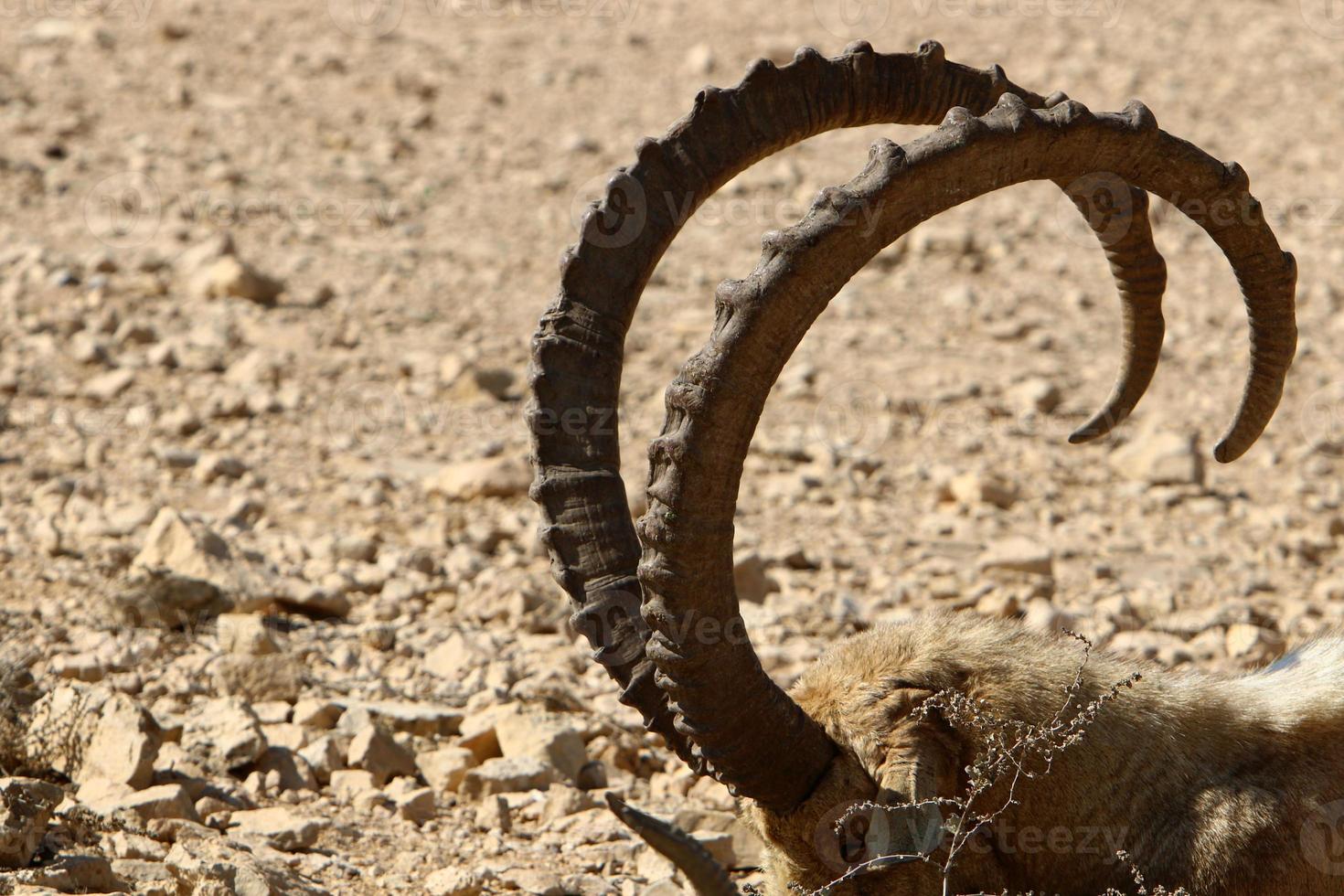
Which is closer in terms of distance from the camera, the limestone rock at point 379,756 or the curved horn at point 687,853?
the curved horn at point 687,853

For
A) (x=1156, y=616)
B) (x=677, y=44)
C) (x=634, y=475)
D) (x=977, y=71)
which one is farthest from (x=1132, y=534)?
(x=677, y=44)

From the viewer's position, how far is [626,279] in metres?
3.89

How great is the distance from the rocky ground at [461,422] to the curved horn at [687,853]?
1614 mm

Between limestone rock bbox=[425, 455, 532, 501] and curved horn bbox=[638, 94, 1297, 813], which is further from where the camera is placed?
limestone rock bbox=[425, 455, 532, 501]

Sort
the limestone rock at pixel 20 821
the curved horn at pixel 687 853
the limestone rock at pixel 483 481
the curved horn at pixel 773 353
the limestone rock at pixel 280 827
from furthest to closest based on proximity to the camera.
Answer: the limestone rock at pixel 483 481, the limestone rock at pixel 280 827, the limestone rock at pixel 20 821, the curved horn at pixel 773 353, the curved horn at pixel 687 853

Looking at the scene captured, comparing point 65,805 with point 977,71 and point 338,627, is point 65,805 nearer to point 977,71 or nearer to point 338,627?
point 338,627

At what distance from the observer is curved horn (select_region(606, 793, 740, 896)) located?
117 inches

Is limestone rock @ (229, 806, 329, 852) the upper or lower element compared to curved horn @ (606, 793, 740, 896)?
upper

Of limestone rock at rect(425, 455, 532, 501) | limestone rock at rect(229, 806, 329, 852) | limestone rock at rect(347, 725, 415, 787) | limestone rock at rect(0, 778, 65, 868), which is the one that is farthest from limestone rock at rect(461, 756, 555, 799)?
limestone rock at rect(425, 455, 532, 501)

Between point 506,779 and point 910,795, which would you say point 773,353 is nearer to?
point 910,795

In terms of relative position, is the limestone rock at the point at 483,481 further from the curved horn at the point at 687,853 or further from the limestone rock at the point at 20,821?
the curved horn at the point at 687,853

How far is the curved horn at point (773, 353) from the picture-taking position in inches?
124

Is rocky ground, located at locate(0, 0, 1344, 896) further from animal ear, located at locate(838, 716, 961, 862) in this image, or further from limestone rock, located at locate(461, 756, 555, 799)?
animal ear, located at locate(838, 716, 961, 862)

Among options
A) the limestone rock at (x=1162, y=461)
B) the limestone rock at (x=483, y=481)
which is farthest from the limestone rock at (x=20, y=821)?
the limestone rock at (x=1162, y=461)
